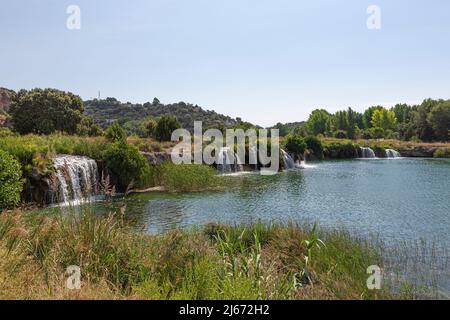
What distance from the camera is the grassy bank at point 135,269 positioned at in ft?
15.4

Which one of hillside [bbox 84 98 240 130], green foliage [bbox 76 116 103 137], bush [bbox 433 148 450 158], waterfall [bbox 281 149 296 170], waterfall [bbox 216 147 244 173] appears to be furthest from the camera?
hillside [bbox 84 98 240 130]

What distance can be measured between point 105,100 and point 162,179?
95473 mm

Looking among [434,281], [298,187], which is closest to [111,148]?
[298,187]

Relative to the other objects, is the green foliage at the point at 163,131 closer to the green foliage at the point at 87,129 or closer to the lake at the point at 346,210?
the green foliage at the point at 87,129

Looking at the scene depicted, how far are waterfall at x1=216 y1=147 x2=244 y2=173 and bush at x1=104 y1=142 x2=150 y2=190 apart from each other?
27.3 ft

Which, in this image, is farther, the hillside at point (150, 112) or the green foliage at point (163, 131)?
the hillside at point (150, 112)

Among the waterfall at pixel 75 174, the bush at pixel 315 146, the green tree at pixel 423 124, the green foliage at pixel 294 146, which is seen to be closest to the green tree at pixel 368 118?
the green tree at pixel 423 124

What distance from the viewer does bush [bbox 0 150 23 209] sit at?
38.4 feet

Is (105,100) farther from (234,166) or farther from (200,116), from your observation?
(234,166)

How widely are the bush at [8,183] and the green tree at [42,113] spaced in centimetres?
1978

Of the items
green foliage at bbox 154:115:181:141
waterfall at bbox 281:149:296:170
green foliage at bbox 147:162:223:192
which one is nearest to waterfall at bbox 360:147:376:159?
waterfall at bbox 281:149:296:170

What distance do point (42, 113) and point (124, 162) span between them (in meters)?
17.2

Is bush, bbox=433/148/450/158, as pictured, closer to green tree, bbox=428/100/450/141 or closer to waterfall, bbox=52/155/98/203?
green tree, bbox=428/100/450/141

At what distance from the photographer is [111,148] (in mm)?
18859
